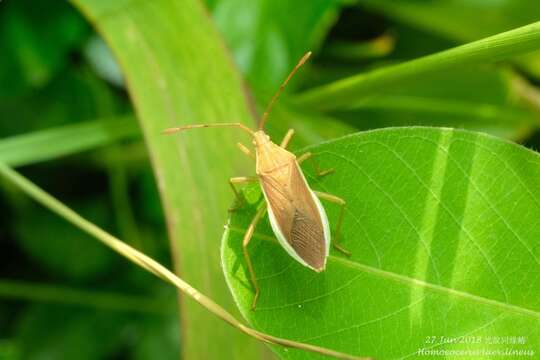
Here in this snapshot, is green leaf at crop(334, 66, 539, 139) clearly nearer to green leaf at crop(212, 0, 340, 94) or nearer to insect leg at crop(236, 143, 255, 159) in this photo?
green leaf at crop(212, 0, 340, 94)

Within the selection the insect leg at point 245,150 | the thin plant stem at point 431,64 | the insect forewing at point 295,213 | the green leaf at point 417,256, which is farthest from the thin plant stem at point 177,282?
the thin plant stem at point 431,64

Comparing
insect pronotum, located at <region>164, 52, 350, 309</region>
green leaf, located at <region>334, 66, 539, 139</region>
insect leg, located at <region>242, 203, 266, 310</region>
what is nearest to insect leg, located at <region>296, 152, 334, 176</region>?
insect pronotum, located at <region>164, 52, 350, 309</region>

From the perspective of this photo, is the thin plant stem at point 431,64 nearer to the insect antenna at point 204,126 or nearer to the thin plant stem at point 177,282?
the insect antenna at point 204,126

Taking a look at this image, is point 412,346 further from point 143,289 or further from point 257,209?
point 143,289

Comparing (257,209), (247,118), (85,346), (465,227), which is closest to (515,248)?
(465,227)

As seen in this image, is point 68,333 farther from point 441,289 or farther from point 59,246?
point 441,289
